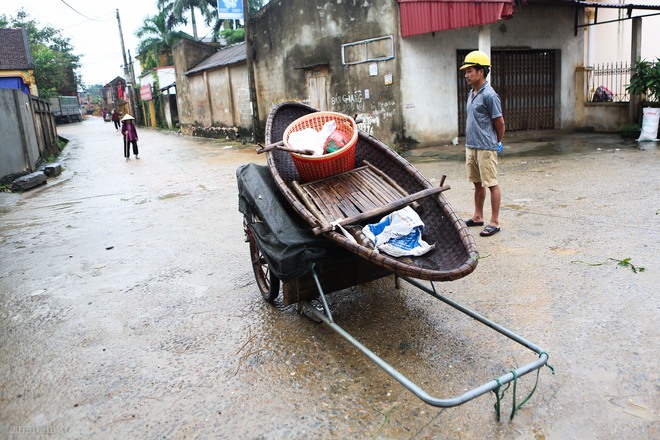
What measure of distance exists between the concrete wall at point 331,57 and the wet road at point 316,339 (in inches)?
280

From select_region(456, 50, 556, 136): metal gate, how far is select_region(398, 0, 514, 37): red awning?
1.85 meters

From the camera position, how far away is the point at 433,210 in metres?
3.58

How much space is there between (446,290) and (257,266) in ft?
5.21

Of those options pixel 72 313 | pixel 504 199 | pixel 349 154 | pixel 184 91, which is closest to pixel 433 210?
pixel 349 154

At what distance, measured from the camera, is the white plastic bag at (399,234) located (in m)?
3.15

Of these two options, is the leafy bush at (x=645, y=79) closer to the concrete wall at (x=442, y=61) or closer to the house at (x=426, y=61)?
the house at (x=426, y=61)

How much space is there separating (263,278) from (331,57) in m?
11.3

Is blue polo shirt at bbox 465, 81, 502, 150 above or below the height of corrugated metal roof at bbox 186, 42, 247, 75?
→ below

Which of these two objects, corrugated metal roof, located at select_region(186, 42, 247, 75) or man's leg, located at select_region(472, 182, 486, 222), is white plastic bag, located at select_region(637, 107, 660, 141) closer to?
man's leg, located at select_region(472, 182, 486, 222)

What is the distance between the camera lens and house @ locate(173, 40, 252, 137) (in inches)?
824

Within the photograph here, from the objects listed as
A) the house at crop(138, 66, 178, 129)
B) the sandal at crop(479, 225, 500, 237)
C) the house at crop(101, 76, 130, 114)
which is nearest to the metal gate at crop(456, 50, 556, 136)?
the sandal at crop(479, 225, 500, 237)

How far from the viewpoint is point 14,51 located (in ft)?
107

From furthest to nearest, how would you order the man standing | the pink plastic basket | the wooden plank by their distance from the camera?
the man standing → the pink plastic basket → the wooden plank

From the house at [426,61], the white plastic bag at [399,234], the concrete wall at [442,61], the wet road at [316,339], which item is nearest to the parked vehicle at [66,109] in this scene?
the house at [426,61]
